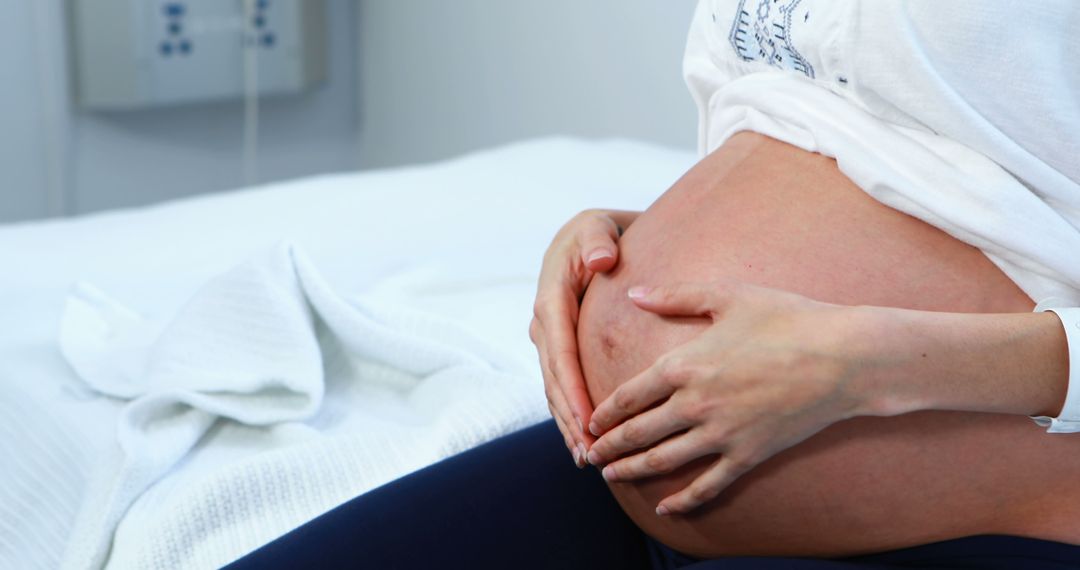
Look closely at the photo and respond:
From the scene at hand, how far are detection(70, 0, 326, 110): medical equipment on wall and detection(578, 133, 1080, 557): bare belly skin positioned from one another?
198 centimetres

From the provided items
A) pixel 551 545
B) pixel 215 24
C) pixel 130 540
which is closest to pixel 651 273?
pixel 551 545

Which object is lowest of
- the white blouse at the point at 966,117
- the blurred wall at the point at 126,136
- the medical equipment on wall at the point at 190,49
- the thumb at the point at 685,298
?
the blurred wall at the point at 126,136

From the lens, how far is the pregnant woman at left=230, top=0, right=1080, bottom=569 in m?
0.59

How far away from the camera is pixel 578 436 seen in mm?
710

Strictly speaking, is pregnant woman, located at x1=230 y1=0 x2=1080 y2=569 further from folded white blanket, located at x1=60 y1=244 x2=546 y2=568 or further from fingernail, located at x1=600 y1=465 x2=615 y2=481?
folded white blanket, located at x1=60 y1=244 x2=546 y2=568

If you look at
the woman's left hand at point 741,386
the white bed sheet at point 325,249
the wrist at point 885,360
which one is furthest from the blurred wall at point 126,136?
the wrist at point 885,360

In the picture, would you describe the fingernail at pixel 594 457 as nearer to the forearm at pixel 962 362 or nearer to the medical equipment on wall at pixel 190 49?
the forearm at pixel 962 362

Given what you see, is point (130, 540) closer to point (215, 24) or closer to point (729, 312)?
point (729, 312)

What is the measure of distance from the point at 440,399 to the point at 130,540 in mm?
275

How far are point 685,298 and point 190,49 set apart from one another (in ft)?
7.04

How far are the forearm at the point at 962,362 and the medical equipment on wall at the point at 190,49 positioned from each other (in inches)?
86.9

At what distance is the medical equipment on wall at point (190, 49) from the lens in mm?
2449

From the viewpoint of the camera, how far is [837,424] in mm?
633

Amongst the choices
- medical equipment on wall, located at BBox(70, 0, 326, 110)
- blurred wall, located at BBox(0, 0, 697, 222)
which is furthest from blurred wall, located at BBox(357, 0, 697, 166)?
medical equipment on wall, located at BBox(70, 0, 326, 110)
